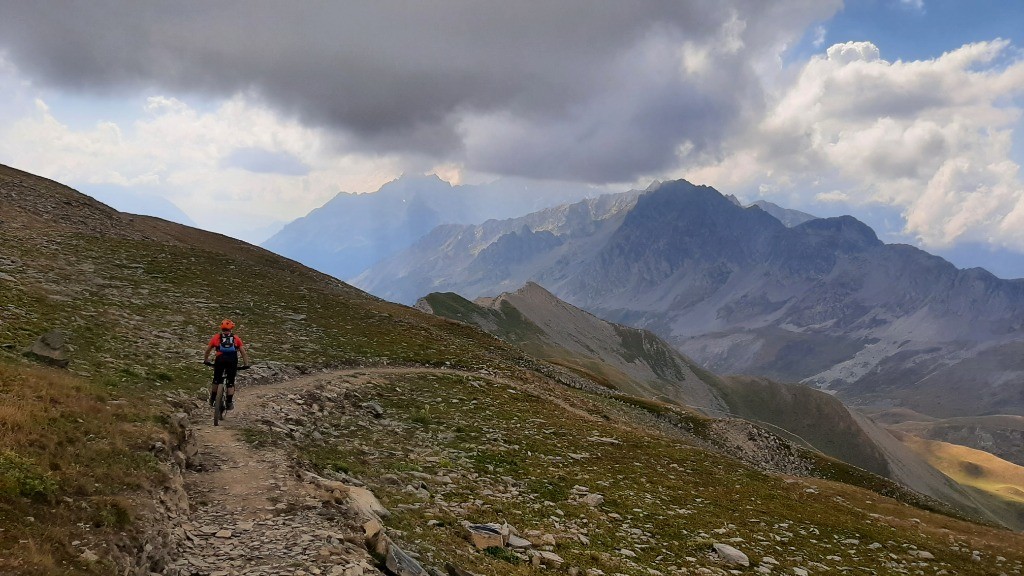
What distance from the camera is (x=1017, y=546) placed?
26984 mm

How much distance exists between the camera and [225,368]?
19.1m

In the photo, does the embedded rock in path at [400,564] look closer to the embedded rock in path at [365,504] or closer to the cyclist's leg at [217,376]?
the embedded rock in path at [365,504]

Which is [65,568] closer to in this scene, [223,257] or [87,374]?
[87,374]

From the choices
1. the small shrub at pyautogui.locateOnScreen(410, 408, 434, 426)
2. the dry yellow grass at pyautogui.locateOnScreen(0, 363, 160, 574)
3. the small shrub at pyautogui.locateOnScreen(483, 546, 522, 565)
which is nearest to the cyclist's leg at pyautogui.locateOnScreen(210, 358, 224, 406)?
the dry yellow grass at pyautogui.locateOnScreen(0, 363, 160, 574)

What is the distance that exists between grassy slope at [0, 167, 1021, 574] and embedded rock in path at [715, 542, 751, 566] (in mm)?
2774

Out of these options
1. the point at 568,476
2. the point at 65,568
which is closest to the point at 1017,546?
the point at 568,476

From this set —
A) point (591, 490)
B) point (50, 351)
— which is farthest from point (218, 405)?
point (591, 490)

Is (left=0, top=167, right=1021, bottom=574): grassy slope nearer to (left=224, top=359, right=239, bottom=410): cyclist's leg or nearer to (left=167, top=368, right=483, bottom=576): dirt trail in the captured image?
(left=167, top=368, right=483, bottom=576): dirt trail

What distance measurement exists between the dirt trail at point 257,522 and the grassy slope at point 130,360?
1424 mm

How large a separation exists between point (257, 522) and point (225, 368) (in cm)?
941

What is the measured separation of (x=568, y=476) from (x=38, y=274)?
30.5 meters

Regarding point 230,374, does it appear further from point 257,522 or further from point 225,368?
point 257,522

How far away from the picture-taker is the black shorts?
62.3 feet

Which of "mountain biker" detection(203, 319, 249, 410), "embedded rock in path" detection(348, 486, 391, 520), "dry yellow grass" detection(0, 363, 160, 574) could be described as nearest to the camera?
"dry yellow grass" detection(0, 363, 160, 574)
